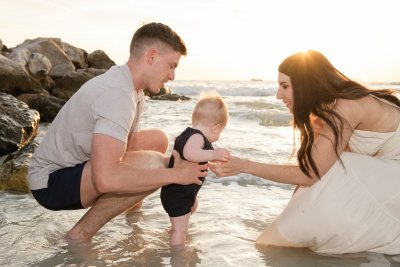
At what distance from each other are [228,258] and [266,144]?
5.51 m

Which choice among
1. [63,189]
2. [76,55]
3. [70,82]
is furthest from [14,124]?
[76,55]

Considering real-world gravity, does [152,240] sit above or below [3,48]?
below

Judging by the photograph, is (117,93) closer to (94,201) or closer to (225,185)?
(94,201)

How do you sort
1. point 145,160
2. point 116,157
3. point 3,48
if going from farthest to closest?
point 3,48
point 145,160
point 116,157

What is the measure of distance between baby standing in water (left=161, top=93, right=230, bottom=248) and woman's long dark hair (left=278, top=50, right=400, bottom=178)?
617 mm

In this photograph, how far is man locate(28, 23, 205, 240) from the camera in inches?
130

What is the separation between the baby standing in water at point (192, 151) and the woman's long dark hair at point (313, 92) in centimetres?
62

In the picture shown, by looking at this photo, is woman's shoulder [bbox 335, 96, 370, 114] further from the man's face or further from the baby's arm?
the man's face

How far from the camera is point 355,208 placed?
3326 millimetres

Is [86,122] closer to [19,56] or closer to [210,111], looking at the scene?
[210,111]

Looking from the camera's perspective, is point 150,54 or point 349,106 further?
point 150,54

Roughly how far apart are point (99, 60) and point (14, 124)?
21548mm

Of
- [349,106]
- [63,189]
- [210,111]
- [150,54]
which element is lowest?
[63,189]

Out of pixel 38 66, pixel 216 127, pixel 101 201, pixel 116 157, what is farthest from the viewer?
pixel 38 66
